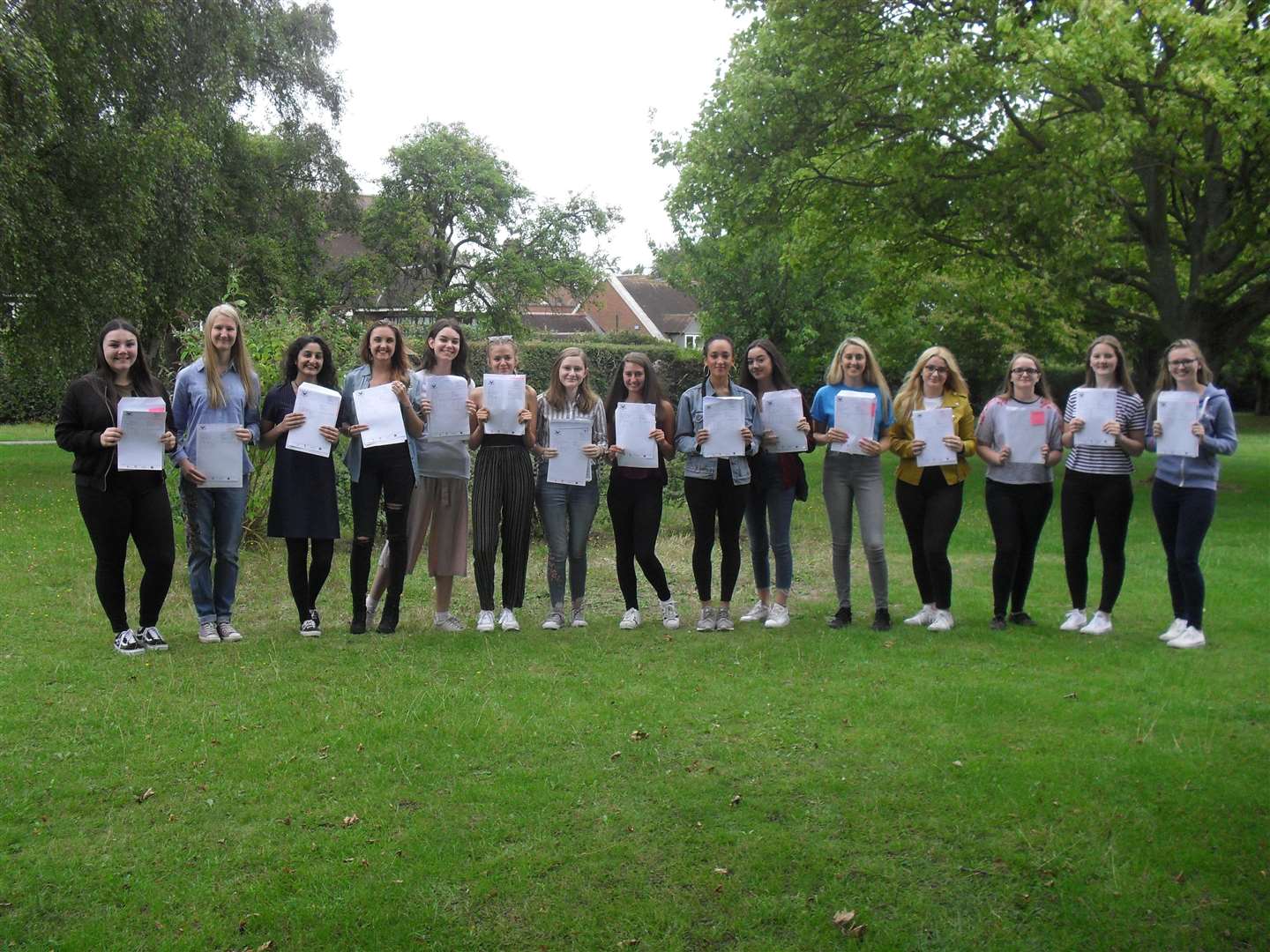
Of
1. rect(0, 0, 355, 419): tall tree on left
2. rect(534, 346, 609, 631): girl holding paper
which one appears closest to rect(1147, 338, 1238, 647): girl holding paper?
rect(534, 346, 609, 631): girl holding paper

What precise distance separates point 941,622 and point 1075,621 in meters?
1.01

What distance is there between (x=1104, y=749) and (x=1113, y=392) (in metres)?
3.25

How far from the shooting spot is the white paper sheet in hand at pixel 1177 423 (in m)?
7.59

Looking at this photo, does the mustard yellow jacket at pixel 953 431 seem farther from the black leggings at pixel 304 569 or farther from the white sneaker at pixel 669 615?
the black leggings at pixel 304 569

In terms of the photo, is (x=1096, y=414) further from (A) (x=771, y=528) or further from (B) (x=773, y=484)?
(A) (x=771, y=528)

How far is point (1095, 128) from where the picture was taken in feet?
52.1

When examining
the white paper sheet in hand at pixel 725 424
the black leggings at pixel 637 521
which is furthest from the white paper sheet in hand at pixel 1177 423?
the black leggings at pixel 637 521

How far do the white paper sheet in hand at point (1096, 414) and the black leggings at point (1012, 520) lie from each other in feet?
1.44

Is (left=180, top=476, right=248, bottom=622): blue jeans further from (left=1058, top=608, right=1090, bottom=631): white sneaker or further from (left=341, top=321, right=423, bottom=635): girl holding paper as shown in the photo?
(left=1058, top=608, right=1090, bottom=631): white sneaker

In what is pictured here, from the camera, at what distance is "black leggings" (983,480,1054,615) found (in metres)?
8.11

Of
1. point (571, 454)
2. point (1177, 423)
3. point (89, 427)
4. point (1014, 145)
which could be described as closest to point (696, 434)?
point (571, 454)

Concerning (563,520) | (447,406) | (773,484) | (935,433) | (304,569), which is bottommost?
(304,569)

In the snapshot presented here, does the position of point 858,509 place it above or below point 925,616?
above

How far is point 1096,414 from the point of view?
7.89 meters
